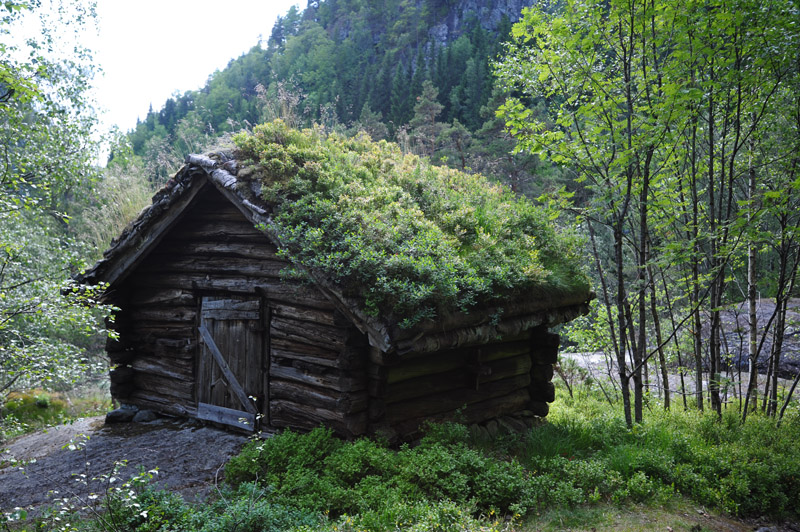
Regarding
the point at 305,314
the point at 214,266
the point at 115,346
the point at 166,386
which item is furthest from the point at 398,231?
the point at 115,346

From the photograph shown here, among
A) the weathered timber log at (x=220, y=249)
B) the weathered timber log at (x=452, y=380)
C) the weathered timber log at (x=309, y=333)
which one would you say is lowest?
the weathered timber log at (x=452, y=380)

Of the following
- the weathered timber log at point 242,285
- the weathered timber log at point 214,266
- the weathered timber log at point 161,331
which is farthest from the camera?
the weathered timber log at point 161,331

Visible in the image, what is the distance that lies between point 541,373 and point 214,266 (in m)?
5.54

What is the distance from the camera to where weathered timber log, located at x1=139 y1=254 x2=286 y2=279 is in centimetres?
704

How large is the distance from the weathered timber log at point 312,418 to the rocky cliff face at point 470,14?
66464 millimetres

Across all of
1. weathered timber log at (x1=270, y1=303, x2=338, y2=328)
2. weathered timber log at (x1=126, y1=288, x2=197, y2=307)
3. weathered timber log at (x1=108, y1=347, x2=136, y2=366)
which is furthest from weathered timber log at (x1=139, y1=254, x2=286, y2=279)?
weathered timber log at (x1=108, y1=347, x2=136, y2=366)

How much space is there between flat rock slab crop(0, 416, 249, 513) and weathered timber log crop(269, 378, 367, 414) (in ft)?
3.08

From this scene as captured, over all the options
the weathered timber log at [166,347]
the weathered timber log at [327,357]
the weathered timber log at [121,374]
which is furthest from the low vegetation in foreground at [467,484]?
the weathered timber log at [121,374]

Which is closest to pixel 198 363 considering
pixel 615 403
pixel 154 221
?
pixel 154 221

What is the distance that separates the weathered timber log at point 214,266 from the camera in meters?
7.04

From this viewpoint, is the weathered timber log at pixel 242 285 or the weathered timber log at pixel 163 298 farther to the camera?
the weathered timber log at pixel 163 298

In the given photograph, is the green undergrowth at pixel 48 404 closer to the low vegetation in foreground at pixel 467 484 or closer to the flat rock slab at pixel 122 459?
the flat rock slab at pixel 122 459

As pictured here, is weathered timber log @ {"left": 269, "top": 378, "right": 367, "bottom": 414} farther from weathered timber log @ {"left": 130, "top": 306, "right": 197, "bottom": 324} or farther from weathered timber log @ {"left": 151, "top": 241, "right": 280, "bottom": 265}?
weathered timber log @ {"left": 130, "top": 306, "right": 197, "bottom": 324}

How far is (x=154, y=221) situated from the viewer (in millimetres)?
7621
